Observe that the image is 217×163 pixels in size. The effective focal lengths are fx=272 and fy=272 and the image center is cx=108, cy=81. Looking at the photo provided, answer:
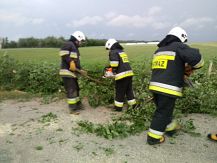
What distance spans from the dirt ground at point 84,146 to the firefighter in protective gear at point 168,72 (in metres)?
0.39

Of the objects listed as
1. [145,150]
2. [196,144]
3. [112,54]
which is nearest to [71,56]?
[112,54]

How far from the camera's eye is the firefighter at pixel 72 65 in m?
6.50

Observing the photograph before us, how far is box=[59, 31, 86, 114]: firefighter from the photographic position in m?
6.50

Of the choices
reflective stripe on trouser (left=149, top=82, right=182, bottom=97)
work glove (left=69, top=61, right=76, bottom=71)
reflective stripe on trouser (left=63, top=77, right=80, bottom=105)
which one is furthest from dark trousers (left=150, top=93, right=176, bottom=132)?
reflective stripe on trouser (left=63, top=77, right=80, bottom=105)

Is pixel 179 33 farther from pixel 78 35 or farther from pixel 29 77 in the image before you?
pixel 29 77

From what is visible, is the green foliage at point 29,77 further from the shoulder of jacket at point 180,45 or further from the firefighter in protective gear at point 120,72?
the shoulder of jacket at point 180,45

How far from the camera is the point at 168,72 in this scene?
459 cm

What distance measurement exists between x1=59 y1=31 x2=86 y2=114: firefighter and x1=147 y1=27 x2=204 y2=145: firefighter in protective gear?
7.96 ft

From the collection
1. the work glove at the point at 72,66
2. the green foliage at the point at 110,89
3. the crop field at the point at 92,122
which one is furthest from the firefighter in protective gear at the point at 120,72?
the work glove at the point at 72,66

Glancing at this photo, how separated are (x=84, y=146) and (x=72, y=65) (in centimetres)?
235

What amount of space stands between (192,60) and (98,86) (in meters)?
3.64

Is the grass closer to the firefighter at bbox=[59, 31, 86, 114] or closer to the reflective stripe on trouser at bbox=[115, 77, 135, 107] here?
the firefighter at bbox=[59, 31, 86, 114]

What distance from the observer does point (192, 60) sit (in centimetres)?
439

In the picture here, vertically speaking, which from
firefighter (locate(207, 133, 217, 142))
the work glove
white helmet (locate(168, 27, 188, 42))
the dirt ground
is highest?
white helmet (locate(168, 27, 188, 42))
